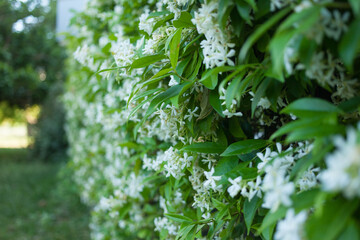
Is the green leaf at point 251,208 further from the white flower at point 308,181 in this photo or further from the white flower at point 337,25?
the white flower at point 337,25

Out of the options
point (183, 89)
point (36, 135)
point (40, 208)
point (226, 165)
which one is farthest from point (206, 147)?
point (36, 135)

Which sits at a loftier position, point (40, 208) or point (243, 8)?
point (243, 8)

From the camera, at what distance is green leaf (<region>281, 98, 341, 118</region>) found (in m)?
0.67

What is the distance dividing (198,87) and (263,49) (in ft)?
0.95

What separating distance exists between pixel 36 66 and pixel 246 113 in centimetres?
930

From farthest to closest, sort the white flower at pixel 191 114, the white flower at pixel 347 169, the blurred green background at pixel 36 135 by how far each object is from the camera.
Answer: the blurred green background at pixel 36 135 → the white flower at pixel 191 114 → the white flower at pixel 347 169

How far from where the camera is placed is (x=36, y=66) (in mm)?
9359

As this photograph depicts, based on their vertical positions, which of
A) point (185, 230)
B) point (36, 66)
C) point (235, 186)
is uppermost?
point (235, 186)

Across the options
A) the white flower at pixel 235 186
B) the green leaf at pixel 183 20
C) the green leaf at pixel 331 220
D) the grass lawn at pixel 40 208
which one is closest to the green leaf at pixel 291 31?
the green leaf at pixel 331 220

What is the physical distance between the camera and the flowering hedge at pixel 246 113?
603 mm

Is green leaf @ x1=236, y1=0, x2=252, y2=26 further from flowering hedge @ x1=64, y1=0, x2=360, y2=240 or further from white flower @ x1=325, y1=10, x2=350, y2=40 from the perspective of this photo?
white flower @ x1=325, y1=10, x2=350, y2=40

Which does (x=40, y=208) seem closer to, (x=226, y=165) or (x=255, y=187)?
(x=226, y=165)

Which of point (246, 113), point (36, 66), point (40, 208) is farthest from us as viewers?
point (36, 66)

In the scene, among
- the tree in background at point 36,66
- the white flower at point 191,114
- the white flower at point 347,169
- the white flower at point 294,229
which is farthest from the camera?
the tree in background at point 36,66
